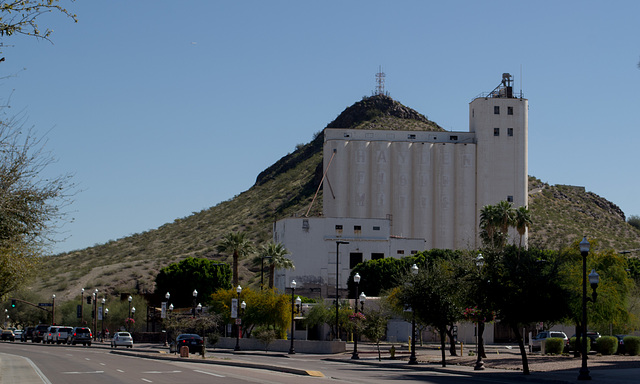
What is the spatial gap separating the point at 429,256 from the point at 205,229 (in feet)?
265

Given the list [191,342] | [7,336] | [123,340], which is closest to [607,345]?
[191,342]

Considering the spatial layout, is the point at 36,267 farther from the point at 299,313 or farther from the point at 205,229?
the point at 205,229

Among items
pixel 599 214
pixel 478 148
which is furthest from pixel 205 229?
pixel 599 214

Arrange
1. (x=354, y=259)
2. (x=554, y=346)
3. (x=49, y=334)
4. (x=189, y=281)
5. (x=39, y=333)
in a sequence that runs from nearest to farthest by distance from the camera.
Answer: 1. (x=554, y=346)
2. (x=49, y=334)
3. (x=39, y=333)
4. (x=354, y=259)
5. (x=189, y=281)

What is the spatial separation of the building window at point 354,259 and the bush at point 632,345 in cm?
6083

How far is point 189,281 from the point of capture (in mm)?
112000

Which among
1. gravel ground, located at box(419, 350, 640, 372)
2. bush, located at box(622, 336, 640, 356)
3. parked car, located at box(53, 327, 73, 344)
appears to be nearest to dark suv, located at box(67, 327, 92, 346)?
parked car, located at box(53, 327, 73, 344)

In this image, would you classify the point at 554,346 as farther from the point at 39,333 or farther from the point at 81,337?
the point at 39,333

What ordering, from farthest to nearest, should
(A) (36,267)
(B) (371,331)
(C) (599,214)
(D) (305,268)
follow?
(C) (599,214), (D) (305,268), (B) (371,331), (A) (36,267)

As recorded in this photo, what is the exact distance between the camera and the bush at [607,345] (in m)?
48.9

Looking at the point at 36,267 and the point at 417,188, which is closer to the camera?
the point at 36,267

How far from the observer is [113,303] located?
4414 inches

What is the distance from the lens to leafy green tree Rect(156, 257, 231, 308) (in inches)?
4407

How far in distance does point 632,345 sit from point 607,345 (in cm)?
169
